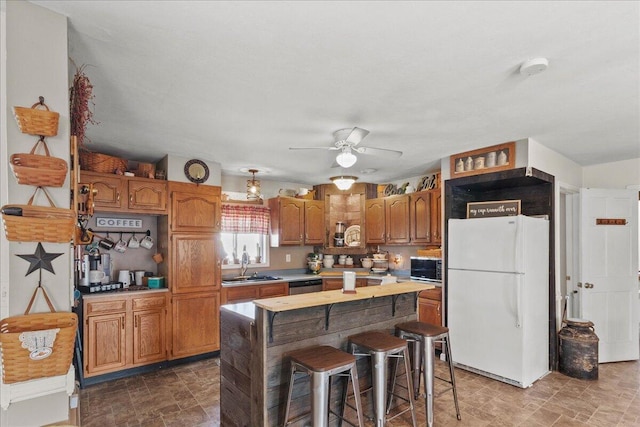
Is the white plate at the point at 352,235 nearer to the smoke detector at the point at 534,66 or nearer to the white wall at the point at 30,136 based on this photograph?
the smoke detector at the point at 534,66

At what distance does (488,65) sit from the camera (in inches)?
80.8

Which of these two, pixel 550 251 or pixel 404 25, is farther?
pixel 550 251

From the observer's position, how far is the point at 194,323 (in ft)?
14.1

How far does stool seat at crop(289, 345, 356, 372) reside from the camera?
6.87 ft

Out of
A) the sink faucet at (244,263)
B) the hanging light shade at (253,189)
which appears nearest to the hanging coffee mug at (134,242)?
the sink faucet at (244,263)

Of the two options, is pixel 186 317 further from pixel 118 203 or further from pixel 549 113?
pixel 549 113

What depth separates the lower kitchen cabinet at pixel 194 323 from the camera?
415 centimetres

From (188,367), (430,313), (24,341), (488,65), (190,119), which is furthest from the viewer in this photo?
(430,313)

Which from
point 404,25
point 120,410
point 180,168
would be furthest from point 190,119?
point 120,410

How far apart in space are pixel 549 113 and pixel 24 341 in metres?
3.69

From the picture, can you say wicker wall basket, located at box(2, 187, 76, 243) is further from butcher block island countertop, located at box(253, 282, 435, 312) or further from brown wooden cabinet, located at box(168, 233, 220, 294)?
brown wooden cabinet, located at box(168, 233, 220, 294)

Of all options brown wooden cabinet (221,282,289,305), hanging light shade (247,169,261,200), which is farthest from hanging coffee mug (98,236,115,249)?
hanging light shade (247,169,261,200)

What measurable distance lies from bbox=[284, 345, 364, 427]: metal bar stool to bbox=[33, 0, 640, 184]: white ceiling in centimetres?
181

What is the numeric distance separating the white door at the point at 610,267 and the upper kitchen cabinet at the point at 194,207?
4666 mm
